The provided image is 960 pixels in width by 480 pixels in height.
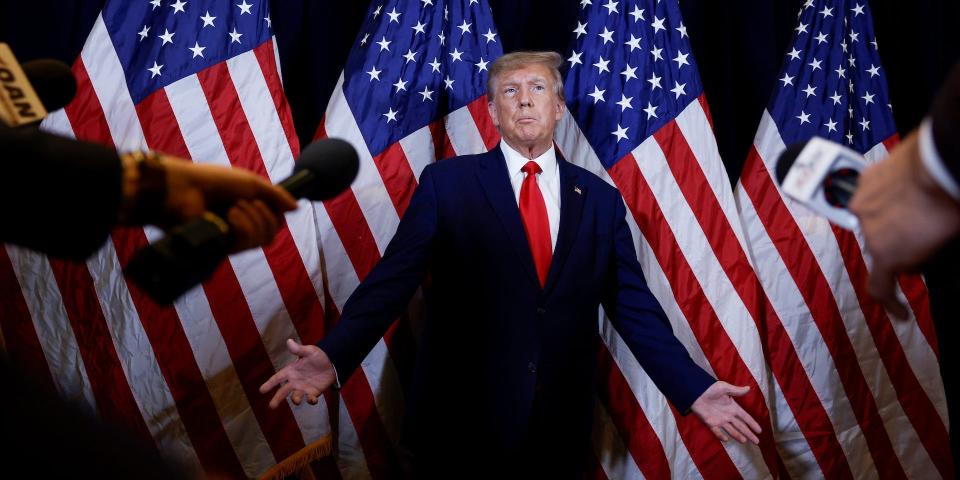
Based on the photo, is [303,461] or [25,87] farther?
[303,461]

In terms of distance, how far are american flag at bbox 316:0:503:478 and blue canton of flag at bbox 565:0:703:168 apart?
275 millimetres

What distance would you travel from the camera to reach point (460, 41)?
2248 millimetres

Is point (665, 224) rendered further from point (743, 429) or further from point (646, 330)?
point (743, 429)

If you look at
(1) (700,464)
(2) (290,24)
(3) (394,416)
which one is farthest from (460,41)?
(1) (700,464)

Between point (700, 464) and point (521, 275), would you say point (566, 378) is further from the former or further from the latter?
point (700, 464)

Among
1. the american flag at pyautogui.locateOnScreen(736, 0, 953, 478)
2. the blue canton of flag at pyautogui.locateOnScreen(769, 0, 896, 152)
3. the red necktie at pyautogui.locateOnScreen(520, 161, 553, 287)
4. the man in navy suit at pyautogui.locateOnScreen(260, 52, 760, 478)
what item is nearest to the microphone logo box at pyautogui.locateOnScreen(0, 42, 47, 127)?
the man in navy suit at pyautogui.locateOnScreen(260, 52, 760, 478)

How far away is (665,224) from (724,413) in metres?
0.65

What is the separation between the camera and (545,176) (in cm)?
199

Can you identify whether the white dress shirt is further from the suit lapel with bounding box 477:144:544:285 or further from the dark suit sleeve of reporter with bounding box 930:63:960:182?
the dark suit sleeve of reporter with bounding box 930:63:960:182

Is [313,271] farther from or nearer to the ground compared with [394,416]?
Result: farther from the ground

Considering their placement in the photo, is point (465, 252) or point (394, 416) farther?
point (394, 416)

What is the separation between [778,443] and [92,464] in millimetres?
2111

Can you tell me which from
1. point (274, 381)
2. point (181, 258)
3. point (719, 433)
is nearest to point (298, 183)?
point (181, 258)

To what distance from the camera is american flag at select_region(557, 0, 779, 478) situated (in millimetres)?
2154
